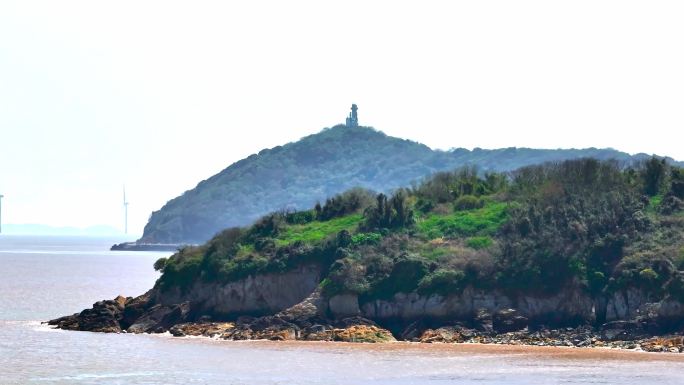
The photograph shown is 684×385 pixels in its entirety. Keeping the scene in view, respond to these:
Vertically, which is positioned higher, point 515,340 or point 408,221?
point 408,221

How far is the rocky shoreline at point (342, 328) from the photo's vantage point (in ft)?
267

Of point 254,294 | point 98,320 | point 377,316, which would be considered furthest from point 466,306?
point 98,320

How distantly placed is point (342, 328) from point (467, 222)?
55.3 feet

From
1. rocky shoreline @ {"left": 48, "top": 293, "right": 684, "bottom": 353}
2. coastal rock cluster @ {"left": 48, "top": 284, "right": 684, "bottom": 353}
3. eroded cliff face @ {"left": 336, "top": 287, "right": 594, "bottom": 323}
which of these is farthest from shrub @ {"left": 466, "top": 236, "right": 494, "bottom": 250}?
rocky shoreline @ {"left": 48, "top": 293, "right": 684, "bottom": 353}

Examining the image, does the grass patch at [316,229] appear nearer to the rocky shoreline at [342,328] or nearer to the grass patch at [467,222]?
the grass patch at [467,222]

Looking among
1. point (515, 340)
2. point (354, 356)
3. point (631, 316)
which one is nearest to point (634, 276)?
point (631, 316)

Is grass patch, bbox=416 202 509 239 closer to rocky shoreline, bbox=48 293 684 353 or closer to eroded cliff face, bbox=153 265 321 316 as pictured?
eroded cliff face, bbox=153 265 321 316

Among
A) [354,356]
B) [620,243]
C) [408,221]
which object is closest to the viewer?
[354,356]

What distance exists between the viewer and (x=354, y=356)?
76500 millimetres

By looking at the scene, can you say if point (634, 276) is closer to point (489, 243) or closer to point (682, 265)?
point (682, 265)

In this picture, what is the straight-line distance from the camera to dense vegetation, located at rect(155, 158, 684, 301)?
88188 millimetres

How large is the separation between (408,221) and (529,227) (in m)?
10.6

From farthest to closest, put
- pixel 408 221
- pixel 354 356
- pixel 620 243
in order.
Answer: pixel 408 221 < pixel 620 243 < pixel 354 356

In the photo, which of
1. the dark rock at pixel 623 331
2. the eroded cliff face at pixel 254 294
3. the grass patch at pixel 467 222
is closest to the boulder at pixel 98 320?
the eroded cliff face at pixel 254 294
